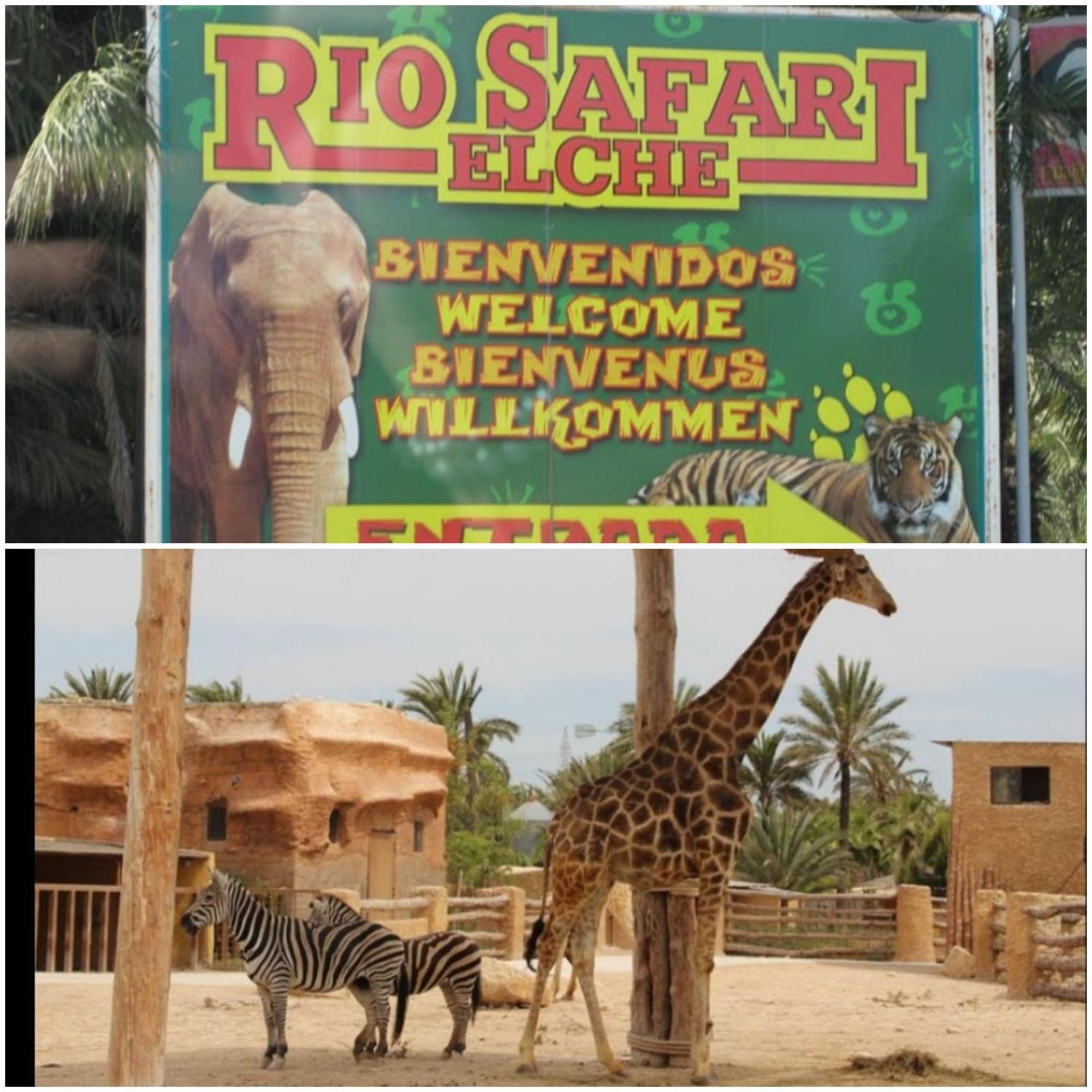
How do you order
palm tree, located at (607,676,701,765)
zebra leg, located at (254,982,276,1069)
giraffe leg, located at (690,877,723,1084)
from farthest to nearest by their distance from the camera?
palm tree, located at (607,676,701,765) < zebra leg, located at (254,982,276,1069) < giraffe leg, located at (690,877,723,1084)

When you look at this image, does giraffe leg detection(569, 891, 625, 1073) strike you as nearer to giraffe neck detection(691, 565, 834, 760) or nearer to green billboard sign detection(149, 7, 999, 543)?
giraffe neck detection(691, 565, 834, 760)

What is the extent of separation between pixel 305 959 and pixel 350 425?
9.58ft

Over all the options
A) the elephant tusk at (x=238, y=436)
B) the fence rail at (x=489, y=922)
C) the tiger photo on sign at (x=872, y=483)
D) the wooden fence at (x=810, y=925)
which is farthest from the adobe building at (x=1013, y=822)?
the elephant tusk at (x=238, y=436)

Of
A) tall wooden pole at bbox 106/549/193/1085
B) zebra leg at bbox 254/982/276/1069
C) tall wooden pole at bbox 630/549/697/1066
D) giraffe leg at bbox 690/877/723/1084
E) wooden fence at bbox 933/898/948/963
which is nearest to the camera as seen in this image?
tall wooden pole at bbox 106/549/193/1085

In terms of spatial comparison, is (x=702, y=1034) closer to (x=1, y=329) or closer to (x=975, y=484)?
(x=975, y=484)

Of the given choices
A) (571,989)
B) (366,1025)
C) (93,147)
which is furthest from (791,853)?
(93,147)

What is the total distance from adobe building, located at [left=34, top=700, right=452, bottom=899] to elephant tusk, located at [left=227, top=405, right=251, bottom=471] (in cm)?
137

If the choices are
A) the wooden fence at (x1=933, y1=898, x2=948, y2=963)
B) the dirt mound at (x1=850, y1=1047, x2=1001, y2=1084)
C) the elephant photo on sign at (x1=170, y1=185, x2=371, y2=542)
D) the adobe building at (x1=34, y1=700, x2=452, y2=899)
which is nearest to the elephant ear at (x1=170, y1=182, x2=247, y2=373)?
the elephant photo on sign at (x1=170, y1=185, x2=371, y2=542)

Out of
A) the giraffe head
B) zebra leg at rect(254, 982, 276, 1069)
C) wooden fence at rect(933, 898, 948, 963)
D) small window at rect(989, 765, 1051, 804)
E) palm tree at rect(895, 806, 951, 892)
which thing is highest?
the giraffe head

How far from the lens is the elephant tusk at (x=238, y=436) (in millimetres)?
10148

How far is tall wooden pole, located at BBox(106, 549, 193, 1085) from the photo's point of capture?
369 inches

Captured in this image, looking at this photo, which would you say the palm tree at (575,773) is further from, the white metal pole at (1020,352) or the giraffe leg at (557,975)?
the white metal pole at (1020,352)

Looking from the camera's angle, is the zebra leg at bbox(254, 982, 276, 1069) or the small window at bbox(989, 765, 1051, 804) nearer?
the zebra leg at bbox(254, 982, 276, 1069)

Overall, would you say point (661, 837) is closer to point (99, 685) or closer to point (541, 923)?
point (541, 923)
